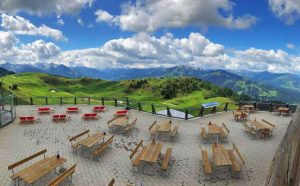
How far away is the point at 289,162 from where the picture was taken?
235 centimetres

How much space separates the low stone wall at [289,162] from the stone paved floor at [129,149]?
11.6 metres

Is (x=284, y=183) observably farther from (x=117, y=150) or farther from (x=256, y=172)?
(x=117, y=150)

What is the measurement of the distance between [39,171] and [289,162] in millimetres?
12669

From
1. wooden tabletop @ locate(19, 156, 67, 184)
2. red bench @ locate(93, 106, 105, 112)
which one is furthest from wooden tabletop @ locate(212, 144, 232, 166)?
red bench @ locate(93, 106, 105, 112)

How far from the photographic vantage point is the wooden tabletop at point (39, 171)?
1233 cm

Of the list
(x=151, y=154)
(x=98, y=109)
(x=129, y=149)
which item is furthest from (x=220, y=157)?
(x=98, y=109)

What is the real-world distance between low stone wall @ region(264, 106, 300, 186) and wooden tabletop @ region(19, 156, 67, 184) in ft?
37.6

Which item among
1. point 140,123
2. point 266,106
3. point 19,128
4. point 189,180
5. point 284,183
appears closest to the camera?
point 284,183

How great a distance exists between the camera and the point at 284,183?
2.37m

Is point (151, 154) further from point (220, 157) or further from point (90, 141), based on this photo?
point (90, 141)

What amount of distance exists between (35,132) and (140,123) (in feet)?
28.8

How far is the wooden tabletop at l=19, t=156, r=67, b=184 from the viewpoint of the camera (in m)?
12.3

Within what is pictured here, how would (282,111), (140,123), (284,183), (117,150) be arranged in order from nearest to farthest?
1. (284,183)
2. (117,150)
3. (140,123)
4. (282,111)

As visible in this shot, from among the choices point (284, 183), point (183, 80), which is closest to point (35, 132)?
point (284, 183)
